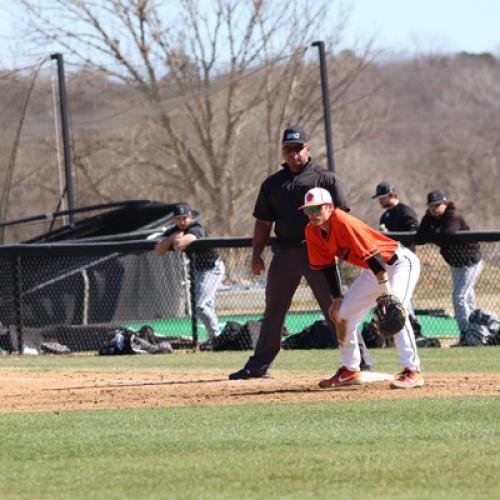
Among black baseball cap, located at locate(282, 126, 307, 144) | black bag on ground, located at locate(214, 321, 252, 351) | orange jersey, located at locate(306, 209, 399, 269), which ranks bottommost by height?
black bag on ground, located at locate(214, 321, 252, 351)

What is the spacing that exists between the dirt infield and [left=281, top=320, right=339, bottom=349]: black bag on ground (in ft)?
11.0

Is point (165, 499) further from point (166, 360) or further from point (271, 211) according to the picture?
point (166, 360)

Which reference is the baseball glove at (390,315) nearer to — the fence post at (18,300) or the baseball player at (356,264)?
the baseball player at (356,264)

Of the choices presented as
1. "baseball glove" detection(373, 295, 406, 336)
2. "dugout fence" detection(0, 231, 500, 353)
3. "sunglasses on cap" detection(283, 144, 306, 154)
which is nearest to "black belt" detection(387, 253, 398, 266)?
"baseball glove" detection(373, 295, 406, 336)

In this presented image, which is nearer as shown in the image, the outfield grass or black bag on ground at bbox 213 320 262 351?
the outfield grass

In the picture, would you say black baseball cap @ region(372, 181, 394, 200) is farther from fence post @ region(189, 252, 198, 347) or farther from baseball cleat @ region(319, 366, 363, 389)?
baseball cleat @ region(319, 366, 363, 389)

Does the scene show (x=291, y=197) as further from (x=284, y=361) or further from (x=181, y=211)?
(x=181, y=211)

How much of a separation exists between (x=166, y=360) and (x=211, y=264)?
1.99 metres

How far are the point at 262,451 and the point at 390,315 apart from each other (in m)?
2.53

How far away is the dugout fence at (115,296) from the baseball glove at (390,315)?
23.8 feet

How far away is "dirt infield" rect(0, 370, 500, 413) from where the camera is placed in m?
9.28

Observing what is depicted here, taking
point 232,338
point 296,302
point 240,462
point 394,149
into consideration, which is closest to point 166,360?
point 232,338

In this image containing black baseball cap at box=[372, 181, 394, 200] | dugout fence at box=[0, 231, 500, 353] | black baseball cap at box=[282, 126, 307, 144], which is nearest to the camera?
black baseball cap at box=[282, 126, 307, 144]

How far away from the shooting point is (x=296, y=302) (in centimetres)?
1845
